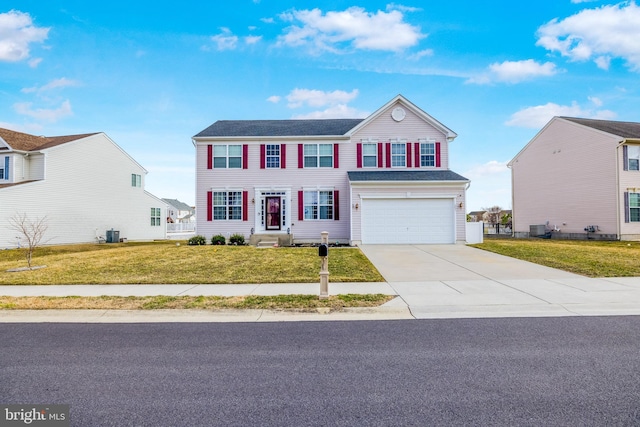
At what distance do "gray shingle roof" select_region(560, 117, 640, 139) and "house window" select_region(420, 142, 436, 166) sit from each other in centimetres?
1201

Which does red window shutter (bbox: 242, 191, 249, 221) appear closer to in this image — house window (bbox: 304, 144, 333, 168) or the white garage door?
house window (bbox: 304, 144, 333, 168)

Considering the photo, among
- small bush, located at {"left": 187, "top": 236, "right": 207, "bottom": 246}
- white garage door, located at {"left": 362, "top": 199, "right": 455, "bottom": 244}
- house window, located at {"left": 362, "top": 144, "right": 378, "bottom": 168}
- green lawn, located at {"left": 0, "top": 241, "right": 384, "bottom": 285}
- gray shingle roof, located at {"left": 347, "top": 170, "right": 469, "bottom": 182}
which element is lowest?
green lawn, located at {"left": 0, "top": 241, "right": 384, "bottom": 285}

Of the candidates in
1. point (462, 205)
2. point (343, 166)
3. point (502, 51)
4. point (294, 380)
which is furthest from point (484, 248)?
point (294, 380)

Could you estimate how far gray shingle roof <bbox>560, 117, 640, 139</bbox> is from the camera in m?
23.4

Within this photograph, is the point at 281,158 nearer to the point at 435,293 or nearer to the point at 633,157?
the point at 435,293

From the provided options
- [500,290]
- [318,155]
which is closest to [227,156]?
[318,155]

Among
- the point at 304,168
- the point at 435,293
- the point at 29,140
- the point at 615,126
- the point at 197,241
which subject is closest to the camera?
the point at 435,293

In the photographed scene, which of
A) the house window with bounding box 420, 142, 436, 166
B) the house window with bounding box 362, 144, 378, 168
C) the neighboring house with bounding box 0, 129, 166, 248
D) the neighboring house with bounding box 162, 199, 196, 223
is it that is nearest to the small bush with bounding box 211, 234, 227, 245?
the house window with bounding box 362, 144, 378, 168

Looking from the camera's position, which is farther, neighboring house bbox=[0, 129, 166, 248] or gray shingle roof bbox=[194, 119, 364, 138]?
neighboring house bbox=[0, 129, 166, 248]

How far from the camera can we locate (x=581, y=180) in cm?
2492

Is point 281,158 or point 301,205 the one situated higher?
point 281,158

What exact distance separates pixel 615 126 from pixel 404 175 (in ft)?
57.3

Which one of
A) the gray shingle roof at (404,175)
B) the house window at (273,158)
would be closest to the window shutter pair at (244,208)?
the house window at (273,158)

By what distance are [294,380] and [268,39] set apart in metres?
19.8
